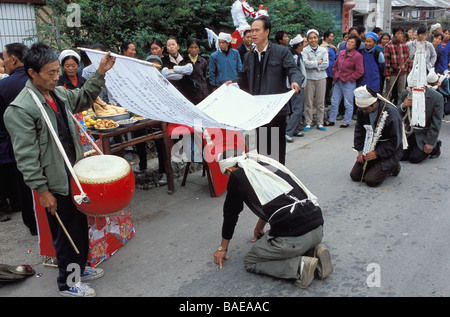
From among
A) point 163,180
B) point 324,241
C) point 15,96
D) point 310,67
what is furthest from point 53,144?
point 310,67

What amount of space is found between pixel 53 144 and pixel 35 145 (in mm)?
147

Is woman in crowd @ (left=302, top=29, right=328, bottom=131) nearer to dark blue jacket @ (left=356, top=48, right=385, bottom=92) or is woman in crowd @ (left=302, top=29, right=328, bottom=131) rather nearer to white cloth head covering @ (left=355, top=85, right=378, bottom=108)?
dark blue jacket @ (left=356, top=48, right=385, bottom=92)

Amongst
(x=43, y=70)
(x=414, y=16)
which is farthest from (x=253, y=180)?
(x=414, y=16)

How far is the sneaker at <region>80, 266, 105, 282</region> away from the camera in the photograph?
10.8ft

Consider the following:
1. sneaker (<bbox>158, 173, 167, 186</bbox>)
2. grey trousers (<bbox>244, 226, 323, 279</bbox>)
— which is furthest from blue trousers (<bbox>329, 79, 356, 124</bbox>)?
grey trousers (<bbox>244, 226, 323, 279</bbox>)

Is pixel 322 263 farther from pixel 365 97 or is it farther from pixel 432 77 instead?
pixel 432 77

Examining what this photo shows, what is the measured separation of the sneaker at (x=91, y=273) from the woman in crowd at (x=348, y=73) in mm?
6481

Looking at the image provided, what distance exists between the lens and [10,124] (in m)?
2.64

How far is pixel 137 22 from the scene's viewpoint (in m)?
8.50

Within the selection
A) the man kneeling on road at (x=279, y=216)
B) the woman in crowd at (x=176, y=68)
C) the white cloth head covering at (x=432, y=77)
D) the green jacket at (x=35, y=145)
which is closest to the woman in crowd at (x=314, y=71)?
the white cloth head covering at (x=432, y=77)

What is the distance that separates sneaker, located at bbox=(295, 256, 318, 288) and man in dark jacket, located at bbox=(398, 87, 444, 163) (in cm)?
378

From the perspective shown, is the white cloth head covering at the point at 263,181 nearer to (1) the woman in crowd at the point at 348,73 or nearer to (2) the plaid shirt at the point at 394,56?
(1) the woman in crowd at the point at 348,73
